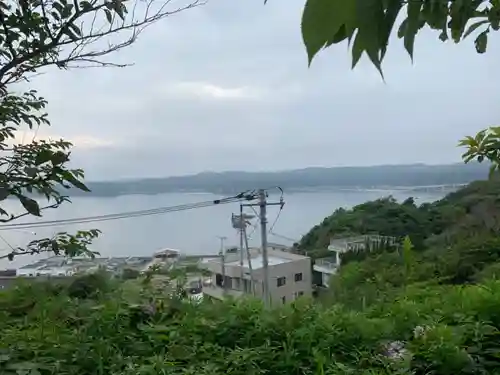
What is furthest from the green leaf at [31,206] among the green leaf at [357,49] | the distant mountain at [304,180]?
the distant mountain at [304,180]

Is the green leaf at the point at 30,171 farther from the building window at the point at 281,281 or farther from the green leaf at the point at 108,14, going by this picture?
the building window at the point at 281,281

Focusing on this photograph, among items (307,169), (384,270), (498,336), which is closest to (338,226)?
(384,270)

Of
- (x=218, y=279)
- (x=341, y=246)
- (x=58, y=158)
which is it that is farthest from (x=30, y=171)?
(x=341, y=246)

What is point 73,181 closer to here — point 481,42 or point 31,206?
point 31,206

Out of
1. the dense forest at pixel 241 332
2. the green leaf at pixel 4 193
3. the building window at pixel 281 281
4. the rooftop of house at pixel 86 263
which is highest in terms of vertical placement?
the green leaf at pixel 4 193

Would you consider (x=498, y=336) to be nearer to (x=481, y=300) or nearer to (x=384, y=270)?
(x=481, y=300)

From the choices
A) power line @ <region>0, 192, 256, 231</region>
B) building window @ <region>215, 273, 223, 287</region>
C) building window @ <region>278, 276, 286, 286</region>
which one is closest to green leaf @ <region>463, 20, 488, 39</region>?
power line @ <region>0, 192, 256, 231</region>
